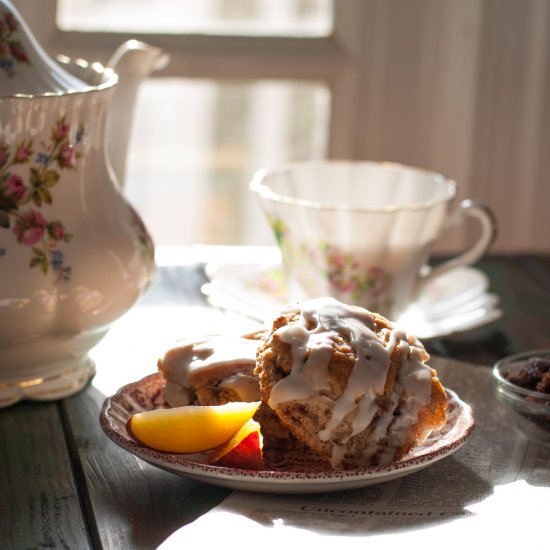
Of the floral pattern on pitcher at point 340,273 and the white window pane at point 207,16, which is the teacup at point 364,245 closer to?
the floral pattern on pitcher at point 340,273

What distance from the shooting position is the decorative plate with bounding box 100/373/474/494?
0.68m

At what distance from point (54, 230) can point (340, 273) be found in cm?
39

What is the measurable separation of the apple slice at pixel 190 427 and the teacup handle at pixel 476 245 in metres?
0.51

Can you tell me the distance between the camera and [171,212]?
2.06 metres

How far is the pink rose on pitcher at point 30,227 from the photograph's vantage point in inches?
33.6

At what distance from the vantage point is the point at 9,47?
891 millimetres

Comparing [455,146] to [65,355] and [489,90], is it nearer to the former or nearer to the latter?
[489,90]

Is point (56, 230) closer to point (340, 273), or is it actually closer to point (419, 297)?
point (340, 273)

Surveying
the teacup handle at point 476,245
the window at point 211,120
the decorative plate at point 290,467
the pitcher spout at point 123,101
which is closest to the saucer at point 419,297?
the teacup handle at point 476,245

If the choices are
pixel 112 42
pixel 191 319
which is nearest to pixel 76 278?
pixel 191 319

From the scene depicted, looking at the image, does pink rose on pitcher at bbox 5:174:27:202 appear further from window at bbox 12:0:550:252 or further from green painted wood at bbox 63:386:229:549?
window at bbox 12:0:550:252

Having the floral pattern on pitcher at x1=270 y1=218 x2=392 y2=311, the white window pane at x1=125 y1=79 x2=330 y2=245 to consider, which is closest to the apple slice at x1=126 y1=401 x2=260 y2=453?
the floral pattern on pitcher at x1=270 y1=218 x2=392 y2=311

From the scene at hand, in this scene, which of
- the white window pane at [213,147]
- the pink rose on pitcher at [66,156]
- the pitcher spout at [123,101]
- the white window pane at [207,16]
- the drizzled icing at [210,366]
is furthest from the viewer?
the white window pane at [213,147]

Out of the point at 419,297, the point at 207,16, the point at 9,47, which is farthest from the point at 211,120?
the point at 9,47
